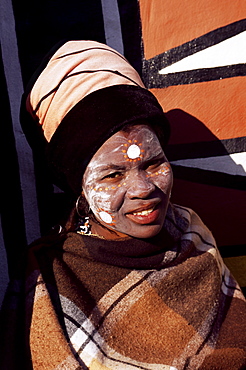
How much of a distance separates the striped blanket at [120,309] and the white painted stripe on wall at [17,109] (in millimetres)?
551

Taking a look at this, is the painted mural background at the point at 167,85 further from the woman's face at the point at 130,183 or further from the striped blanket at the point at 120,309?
→ the woman's face at the point at 130,183

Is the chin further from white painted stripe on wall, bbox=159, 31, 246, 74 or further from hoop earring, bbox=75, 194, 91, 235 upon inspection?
white painted stripe on wall, bbox=159, 31, 246, 74

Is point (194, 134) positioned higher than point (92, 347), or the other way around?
point (194, 134)

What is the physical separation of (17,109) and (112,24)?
0.69 m

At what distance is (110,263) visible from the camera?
160cm

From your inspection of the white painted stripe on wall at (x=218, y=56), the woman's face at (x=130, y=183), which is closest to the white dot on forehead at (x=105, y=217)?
the woman's face at (x=130, y=183)

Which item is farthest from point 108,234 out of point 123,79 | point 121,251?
point 123,79

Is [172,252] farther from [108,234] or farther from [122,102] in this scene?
[122,102]

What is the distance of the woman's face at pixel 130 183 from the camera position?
1.49 meters

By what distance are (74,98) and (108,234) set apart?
22.9 inches

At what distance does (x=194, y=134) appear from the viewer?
226cm

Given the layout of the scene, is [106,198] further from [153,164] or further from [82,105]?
[82,105]

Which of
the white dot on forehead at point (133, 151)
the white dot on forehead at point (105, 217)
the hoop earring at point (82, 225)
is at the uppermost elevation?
the white dot on forehead at point (133, 151)

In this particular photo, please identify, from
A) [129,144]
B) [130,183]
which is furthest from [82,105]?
[130,183]
